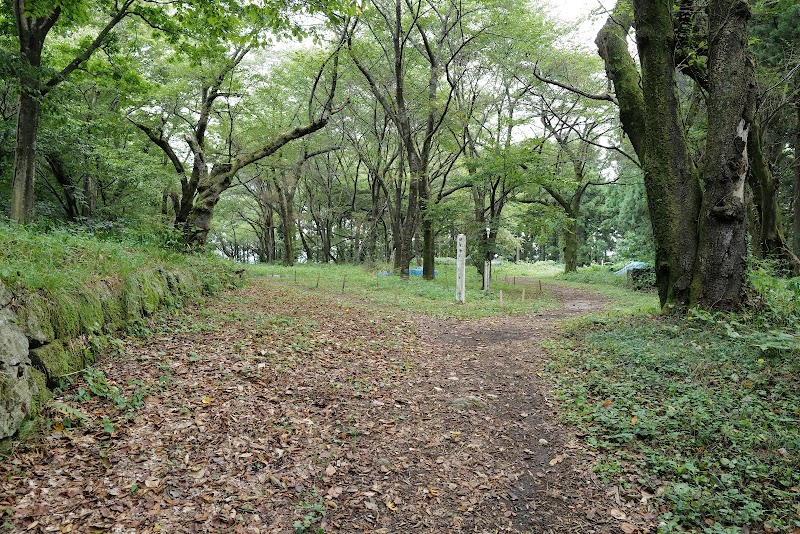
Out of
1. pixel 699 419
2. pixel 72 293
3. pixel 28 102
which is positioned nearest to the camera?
pixel 699 419

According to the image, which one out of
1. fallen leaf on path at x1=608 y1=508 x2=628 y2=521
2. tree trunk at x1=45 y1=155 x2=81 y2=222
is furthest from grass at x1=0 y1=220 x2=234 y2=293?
tree trunk at x1=45 y1=155 x2=81 y2=222

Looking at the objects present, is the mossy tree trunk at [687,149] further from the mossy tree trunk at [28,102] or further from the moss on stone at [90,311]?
the mossy tree trunk at [28,102]

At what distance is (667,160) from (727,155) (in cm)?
93

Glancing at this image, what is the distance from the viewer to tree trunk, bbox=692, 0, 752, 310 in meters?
5.76

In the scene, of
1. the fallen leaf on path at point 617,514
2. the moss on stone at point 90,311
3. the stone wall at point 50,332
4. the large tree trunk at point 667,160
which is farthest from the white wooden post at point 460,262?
the fallen leaf on path at point 617,514

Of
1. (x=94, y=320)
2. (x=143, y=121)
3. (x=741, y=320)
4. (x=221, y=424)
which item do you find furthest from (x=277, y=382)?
(x=143, y=121)

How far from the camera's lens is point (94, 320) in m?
4.39

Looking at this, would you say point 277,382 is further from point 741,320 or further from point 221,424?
point 741,320

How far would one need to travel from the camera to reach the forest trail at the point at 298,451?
2.86m

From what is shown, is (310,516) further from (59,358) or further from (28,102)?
(28,102)

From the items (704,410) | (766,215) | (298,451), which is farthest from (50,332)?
(766,215)

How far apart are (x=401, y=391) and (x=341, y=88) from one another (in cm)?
1683

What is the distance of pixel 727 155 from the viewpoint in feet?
19.0

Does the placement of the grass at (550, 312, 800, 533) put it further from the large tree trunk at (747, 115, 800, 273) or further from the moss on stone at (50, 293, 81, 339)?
the large tree trunk at (747, 115, 800, 273)
